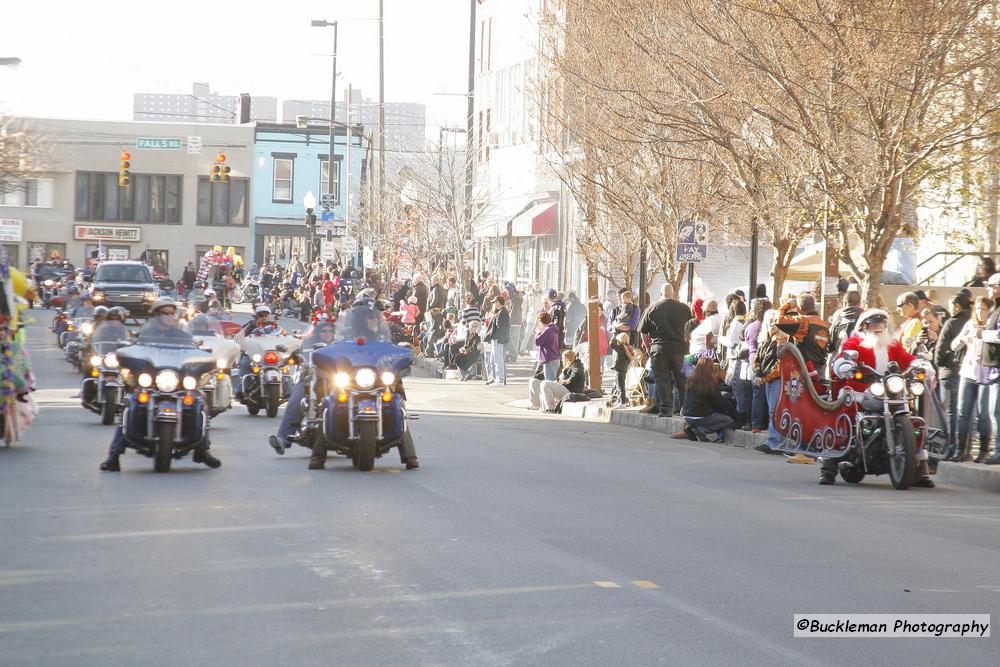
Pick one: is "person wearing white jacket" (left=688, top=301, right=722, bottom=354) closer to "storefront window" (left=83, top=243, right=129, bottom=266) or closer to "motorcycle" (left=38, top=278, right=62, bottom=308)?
"motorcycle" (left=38, top=278, right=62, bottom=308)

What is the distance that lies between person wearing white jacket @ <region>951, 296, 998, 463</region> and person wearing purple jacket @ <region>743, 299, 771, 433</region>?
3.84 metres

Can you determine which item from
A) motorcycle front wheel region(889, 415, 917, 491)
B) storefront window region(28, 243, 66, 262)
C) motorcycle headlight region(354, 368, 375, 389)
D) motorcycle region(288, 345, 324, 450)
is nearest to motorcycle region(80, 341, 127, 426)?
motorcycle region(288, 345, 324, 450)

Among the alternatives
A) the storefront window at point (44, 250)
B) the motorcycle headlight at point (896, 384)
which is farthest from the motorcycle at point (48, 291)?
the motorcycle headlight at point (896, 384)

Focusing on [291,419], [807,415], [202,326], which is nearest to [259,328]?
[202,326]

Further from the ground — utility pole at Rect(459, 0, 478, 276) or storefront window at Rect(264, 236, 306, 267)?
utility pole at Rect(459, 0, 478, 276)

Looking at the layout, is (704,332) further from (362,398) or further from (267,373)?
(362,398)

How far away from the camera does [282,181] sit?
82.8 meters

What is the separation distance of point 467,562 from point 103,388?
12002 millimetres

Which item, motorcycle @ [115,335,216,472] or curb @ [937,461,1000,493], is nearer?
motorcycle @ [115,335,216,472]

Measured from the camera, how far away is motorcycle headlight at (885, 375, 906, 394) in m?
14.5

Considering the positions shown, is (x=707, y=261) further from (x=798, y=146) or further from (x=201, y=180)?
(x=201, y=180)

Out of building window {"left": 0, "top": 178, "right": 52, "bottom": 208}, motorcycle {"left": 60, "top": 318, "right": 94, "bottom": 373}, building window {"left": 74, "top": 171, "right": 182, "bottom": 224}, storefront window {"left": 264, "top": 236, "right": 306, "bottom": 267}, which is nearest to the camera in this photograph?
motorcycle {"left": 60, "top": 318, "right": 94, "bottom": 373}

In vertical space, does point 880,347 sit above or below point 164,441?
above

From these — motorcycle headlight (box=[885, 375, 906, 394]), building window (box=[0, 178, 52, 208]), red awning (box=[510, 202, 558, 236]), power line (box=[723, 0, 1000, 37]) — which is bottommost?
motorcycle headlight (box=[885, 375, 906, 394])
